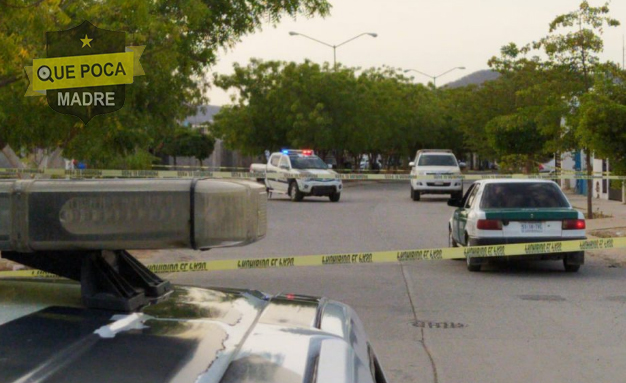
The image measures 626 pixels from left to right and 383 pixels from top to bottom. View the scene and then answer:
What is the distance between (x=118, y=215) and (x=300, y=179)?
3269 cm

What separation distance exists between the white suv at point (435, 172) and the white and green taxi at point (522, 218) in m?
21.7

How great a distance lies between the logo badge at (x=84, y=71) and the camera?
8602 millimetres

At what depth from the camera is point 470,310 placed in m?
10.5

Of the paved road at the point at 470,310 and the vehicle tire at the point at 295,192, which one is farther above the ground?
the vehicle tire at the point at 295,192

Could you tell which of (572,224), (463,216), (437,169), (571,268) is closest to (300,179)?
(437,169)

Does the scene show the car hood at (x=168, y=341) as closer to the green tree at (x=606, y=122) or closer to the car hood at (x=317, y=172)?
the green tree at (x=606, y=122)

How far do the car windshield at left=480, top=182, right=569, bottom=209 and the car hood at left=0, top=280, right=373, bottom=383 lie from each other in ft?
39.0

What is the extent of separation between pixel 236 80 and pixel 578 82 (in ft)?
113

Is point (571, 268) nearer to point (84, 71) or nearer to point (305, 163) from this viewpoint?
point (84, 71)

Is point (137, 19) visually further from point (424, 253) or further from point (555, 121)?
point (555, 121)

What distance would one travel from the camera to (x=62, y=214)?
2064 mm

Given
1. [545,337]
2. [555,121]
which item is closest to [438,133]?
[555,121]

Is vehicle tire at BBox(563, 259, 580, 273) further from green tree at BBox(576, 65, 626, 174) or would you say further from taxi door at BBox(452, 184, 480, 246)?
green tree at BBox(576, 65, 626, 174)

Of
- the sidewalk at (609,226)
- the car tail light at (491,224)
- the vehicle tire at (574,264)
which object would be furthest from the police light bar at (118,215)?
the sidewalk at (609,226)
